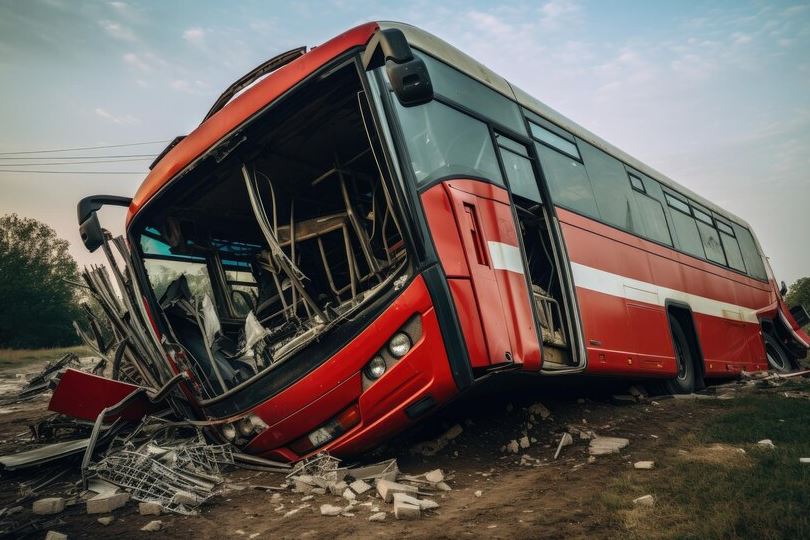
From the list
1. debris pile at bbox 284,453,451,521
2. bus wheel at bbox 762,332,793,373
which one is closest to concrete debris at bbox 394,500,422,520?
debris pile at bbox 284,453,451,521

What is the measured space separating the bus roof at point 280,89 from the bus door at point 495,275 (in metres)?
1.18

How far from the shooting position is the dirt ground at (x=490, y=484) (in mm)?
2785

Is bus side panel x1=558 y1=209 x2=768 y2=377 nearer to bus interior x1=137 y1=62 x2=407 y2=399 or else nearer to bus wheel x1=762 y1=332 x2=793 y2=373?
bus wheel x1=762 y1=332 x2=793 y2=373

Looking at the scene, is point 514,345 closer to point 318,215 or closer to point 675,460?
point 675,460

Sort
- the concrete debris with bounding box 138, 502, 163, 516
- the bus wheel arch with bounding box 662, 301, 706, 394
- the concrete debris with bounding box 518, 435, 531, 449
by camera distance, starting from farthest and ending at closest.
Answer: the bus wheel arch with bounding box 662, 301, 706, 394
the concrete debris with bounding box 518, 435, 531, 449
the concrete debris with bounding box 138, 502, 163, 516

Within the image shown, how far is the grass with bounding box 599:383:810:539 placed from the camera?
8.08ft

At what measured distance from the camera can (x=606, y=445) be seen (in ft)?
14.1

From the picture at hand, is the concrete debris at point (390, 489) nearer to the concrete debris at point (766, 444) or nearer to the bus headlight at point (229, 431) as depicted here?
the bus headlight at point (229, 431)

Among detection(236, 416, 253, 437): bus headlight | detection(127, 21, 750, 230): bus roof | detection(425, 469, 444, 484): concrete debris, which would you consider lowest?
detection(425, 469, 444, 484): concrete debris

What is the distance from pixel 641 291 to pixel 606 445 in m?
2.54

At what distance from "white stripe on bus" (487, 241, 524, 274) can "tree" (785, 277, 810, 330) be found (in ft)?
171

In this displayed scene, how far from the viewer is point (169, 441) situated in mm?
4430

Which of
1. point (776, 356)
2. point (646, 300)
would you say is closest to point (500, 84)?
point (646, 300)

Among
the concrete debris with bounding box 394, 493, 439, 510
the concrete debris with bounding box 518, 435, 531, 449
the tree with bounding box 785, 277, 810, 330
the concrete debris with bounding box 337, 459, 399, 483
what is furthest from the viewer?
the tree with bounding box 785, 277, 810, 330
